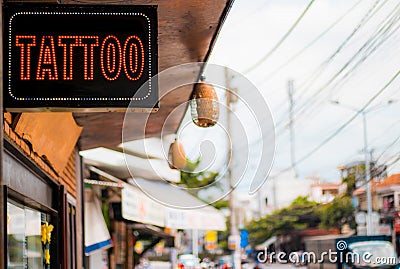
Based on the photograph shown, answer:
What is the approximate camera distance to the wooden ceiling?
479 cm

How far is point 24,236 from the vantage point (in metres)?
5.29

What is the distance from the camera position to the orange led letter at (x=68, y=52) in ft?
12.6

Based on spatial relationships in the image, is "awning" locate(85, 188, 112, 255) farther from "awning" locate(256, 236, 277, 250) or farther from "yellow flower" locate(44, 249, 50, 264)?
"awning" locate(256, 236, 277, 250)

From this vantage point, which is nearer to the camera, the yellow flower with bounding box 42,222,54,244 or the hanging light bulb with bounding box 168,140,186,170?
the yellow flower with bounding box 42,222,54,244

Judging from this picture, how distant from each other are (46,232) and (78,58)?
8.95 feet

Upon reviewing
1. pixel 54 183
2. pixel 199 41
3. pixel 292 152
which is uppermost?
pixel 292 152

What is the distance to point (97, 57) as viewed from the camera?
3891 millimetres

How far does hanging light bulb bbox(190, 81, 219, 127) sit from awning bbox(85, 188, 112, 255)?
3522 millimetres

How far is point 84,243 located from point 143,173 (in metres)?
2.73

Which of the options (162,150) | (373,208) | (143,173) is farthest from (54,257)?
(373,208)

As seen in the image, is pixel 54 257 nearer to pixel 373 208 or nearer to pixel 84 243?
pixel 84 243

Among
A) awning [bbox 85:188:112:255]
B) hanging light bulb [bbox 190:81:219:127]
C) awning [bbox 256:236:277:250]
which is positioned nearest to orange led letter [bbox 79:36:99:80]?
hanging light bulb [bbox 190:81:219:127]

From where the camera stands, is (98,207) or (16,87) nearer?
(16,87)

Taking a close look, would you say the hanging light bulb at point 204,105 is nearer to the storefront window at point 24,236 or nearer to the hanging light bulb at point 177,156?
the storefront window at point 24,236
